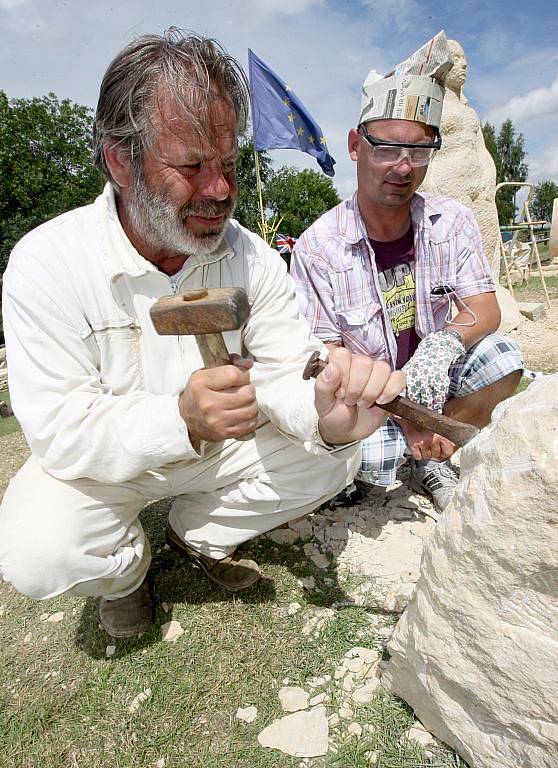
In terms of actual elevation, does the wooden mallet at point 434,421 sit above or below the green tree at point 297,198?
below

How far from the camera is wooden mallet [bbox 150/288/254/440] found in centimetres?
144

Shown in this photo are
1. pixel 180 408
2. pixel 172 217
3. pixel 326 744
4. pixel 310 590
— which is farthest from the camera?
pixel 310 590

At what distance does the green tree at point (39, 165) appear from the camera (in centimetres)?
2422

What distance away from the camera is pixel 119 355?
6.68 feet

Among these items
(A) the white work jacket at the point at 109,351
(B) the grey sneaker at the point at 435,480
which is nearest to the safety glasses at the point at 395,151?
(A) the white work jacket at the point at 109,351

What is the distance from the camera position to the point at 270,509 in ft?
7.39

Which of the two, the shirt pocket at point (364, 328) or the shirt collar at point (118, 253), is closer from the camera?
the shirt collar at point (118, 253)

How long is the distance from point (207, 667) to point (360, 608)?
0.66 meters

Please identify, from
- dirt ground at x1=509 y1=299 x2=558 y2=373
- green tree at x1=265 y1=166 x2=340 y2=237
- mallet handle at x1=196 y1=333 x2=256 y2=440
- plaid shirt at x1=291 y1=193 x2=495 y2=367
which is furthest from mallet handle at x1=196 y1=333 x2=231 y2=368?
green tree at x1=265 y1=166 x2=340 y2=237

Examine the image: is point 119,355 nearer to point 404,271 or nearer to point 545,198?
point 404,271

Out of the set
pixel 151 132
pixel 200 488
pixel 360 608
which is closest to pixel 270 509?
pixel 200 488

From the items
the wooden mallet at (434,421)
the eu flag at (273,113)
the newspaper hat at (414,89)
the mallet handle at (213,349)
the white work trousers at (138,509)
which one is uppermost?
the eu flag at (273,113)

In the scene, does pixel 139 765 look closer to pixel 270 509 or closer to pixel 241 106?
pixel 270 509

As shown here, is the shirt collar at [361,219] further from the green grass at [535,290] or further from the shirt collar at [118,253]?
the green grass at [535,290]
